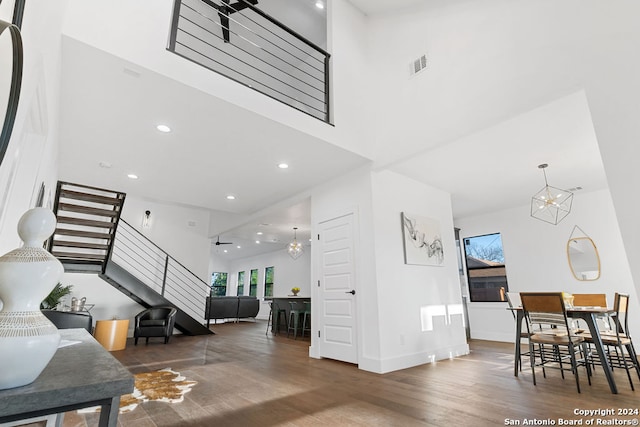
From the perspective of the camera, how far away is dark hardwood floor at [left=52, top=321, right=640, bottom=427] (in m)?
2.37

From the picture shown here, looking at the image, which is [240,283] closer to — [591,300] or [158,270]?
[158,270]

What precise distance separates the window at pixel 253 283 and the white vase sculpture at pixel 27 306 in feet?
→ 46.5

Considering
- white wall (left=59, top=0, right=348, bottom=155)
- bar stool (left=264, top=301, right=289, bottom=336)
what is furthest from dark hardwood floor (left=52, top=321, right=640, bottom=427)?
bar stool (left=264, top=301, right=289, bottom=336)

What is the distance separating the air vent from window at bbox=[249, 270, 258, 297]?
40.1 feet

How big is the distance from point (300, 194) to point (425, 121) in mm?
2661

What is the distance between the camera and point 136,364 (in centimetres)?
425

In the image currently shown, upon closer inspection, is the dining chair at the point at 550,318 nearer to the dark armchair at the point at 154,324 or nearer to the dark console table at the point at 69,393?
the dark console table at the point at 69,393

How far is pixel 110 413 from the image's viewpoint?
755mm

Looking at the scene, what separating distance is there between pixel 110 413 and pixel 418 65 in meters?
4.61

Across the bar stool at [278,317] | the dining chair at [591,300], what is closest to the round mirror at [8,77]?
the dining chair at [591,300]

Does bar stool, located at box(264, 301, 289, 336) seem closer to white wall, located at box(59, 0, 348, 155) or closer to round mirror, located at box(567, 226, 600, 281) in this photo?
white wall, located at box(59, 0, 348, 155)

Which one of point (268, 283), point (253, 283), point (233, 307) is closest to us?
point (233, 307)

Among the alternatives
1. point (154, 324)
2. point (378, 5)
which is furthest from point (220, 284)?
point (378, 5)

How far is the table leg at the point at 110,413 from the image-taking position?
735 mm
